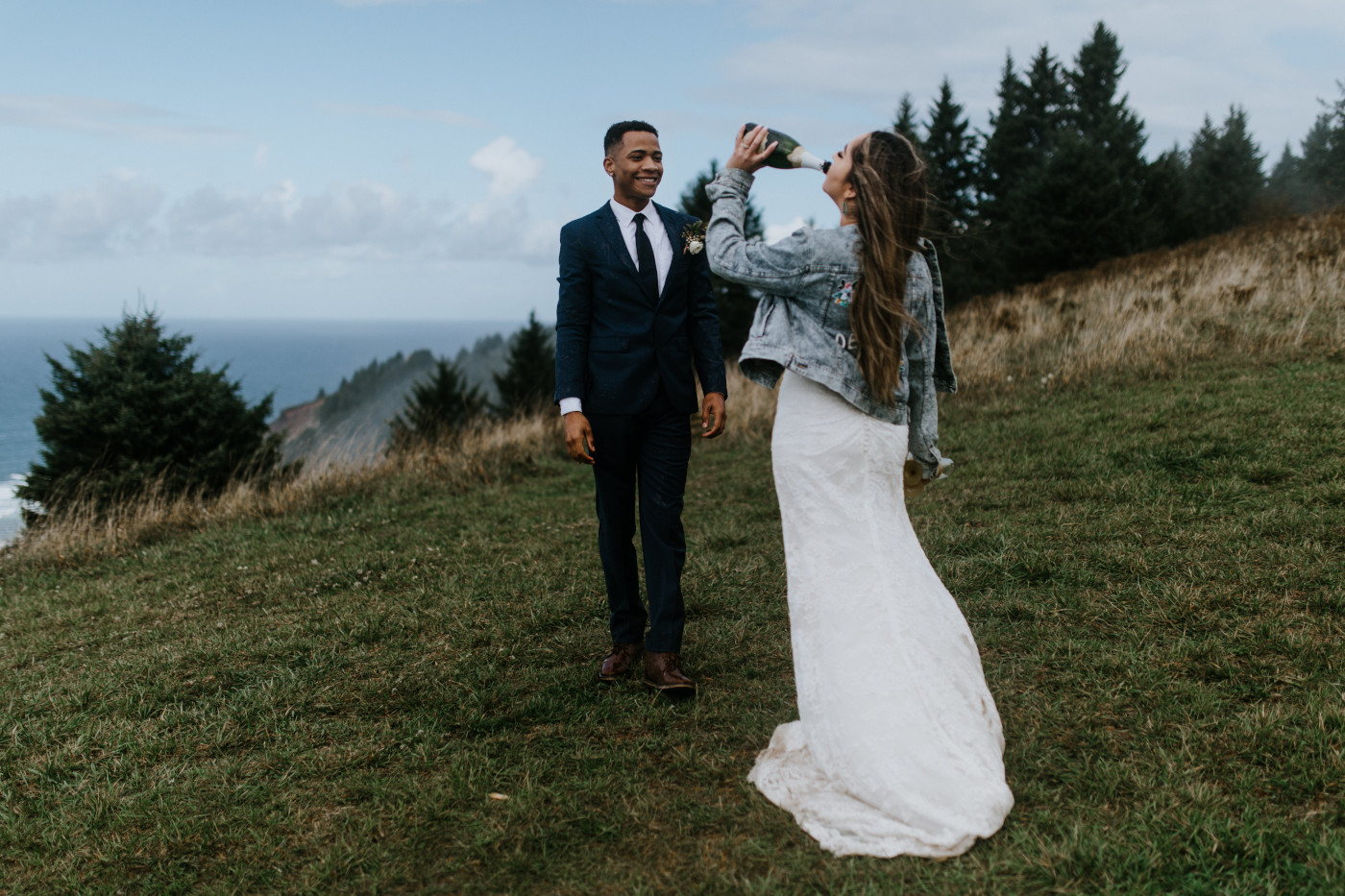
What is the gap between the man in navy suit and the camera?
3.65 m

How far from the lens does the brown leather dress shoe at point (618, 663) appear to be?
3.93 m

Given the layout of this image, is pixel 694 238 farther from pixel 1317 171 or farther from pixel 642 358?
pixel 1317 171

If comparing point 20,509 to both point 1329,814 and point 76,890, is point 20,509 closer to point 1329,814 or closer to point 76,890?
point 76,890

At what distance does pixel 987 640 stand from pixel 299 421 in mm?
100686

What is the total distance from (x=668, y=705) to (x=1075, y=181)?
1080 inches

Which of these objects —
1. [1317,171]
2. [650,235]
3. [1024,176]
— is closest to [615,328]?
[650,235]

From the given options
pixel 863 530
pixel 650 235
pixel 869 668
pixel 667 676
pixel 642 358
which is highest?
pixel 650 235

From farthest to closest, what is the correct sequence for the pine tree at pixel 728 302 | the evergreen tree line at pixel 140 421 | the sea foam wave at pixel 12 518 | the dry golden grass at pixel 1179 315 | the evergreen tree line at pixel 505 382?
the evergreen tree line at pixel 505 382 → the pine tree at pixel 728 302 → the evergreen tree line at pixel 140 421 → the sea foam wave at pixel 12 518 → the dry golden grass at pixel 1179 315

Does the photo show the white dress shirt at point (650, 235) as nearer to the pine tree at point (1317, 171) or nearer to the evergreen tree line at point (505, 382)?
the evergreen tree line at point (505, 382)

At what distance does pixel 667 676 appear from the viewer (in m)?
3.64

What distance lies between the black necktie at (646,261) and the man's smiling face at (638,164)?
0.14 m

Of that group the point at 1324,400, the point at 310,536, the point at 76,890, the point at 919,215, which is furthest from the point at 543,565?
the point at 1324,400

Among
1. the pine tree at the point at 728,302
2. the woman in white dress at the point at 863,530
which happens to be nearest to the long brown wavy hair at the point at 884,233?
the woman in white dress at the point at 863,530

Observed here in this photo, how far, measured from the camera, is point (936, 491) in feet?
21.5
